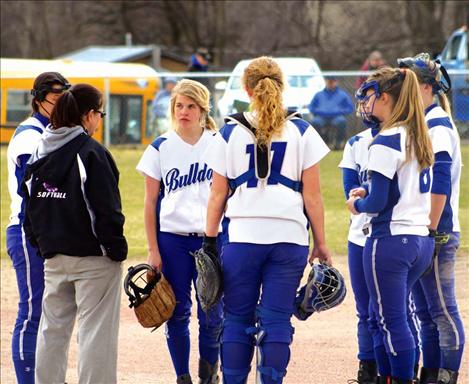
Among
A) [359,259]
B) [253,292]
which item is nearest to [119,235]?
[253,292]

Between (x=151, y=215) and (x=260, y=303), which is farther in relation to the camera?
(x=151, y=215)

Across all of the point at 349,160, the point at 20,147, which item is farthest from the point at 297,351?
the point at 20,147

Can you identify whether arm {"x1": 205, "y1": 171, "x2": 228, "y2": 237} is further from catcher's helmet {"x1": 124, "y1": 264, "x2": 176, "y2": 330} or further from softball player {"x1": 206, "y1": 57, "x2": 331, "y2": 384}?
A: catcher's helmet {"x1": 124, "y1": 264, "x2": 176, "y2": 330}

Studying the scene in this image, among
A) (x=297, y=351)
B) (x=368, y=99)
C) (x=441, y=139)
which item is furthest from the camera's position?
(x=297, y=351)

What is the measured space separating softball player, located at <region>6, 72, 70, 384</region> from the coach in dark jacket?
289 mm

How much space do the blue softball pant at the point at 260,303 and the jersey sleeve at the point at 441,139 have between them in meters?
0.95

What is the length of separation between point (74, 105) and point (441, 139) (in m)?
1.90

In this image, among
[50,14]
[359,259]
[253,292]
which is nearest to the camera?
[253,292]

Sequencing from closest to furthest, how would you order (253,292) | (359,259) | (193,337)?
(253,292) → (359,259) → (193,337)

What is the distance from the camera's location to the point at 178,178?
21.1ft

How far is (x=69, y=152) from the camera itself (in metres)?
5.66

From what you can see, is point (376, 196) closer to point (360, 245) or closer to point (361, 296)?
point (360, 245)

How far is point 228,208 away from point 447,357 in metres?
1.56

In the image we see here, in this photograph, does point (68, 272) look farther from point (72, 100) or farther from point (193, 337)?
point (193, 337)
